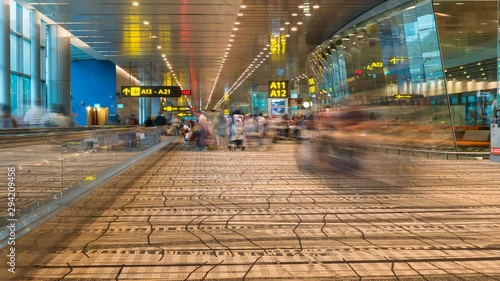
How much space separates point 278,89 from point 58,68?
13133 mm

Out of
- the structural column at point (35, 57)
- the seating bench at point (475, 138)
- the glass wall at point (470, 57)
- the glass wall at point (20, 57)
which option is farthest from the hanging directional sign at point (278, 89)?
the seating bench at point (475, 138)

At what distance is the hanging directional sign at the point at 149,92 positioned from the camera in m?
33.9

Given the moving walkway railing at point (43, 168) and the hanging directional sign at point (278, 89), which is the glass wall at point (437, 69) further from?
the hanging directional sign at point (278, 89)

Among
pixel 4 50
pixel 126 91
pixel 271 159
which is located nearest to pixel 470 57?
pixel 271 159

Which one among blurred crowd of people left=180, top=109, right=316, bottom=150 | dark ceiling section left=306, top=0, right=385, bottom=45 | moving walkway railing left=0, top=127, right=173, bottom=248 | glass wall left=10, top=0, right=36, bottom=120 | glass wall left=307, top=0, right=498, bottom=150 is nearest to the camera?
moving walkway railing left=0, top=127, right=173, bottom=248

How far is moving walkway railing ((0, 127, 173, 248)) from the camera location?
180 inches

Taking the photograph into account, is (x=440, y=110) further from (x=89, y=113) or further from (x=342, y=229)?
(x=89, y=113)

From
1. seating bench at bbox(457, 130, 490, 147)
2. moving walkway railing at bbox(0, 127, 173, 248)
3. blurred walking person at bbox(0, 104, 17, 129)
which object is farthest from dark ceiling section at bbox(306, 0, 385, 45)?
moving walkway railing at bbox(0, 127, 173, 248)

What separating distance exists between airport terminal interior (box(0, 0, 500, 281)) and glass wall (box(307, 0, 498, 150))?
0.06 meters

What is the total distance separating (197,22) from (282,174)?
9.03m

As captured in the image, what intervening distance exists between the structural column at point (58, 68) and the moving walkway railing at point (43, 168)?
771 inches

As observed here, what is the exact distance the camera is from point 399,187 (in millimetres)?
10984

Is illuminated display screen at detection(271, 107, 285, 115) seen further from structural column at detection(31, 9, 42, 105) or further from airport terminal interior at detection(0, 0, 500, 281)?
Result: structural column at detection(31, 9, 42, 105)

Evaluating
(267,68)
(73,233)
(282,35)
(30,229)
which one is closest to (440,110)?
(282,35)
